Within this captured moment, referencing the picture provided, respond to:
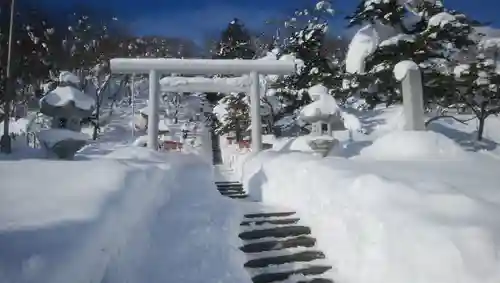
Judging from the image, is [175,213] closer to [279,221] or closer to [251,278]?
[279,221]

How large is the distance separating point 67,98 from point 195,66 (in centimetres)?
450

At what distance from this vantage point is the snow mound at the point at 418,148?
746cm

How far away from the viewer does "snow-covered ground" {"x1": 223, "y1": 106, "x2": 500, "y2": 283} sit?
2389 mm

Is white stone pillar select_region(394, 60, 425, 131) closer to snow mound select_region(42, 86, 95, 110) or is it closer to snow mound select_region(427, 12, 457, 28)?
snow mound select_region(427, 12, 457, 28)

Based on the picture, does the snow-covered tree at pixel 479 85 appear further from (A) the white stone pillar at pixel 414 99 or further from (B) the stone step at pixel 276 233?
(B) the stone step at pixel 276 233

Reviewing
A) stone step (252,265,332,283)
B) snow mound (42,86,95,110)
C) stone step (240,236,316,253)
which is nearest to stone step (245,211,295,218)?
stone step (240,236,316,253)

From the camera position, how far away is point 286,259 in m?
4.37

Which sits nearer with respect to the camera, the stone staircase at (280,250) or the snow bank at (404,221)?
the snow bank at (404,221)

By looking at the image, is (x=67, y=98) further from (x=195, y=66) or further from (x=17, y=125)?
(x=17, y=125)

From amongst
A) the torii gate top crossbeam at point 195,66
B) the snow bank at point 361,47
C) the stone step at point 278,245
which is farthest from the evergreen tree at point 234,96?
the stone step at point 278,245

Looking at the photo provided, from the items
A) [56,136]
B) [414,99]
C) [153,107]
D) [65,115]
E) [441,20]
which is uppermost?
[441,20]

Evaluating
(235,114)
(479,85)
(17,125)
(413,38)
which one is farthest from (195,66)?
(17,125)

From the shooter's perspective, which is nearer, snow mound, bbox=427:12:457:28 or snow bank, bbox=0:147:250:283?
snow bank, bbox=0:147:250:283

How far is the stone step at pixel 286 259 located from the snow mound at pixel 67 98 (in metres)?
5.66
